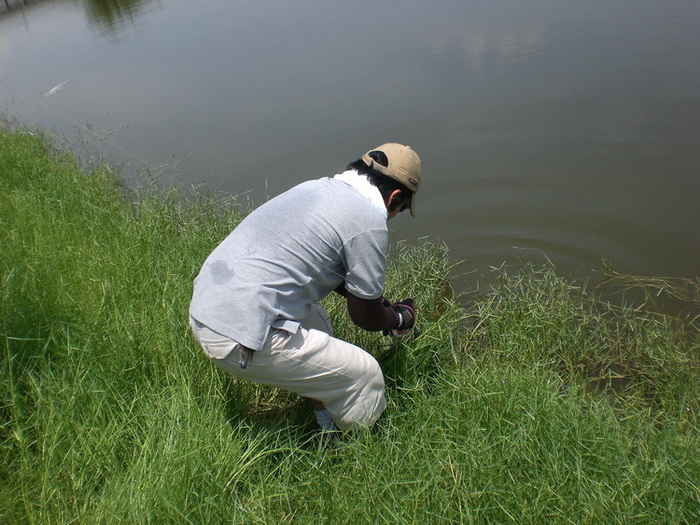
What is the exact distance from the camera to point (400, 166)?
2.48 m

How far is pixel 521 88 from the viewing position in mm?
7801

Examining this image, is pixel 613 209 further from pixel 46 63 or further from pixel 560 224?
pixel 46 63

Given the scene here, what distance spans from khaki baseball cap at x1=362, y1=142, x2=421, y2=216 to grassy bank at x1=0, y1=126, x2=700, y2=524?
37.6 inches

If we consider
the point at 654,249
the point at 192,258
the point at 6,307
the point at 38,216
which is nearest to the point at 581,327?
the point at 654,249

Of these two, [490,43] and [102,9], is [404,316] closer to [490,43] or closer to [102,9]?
[490,43]

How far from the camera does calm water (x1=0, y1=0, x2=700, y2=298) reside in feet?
18.0

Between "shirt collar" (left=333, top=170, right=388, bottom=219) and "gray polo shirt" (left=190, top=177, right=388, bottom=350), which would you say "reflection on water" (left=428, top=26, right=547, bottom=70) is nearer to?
"shirt collar" (left=333, top=170, right=388, bottom=219)

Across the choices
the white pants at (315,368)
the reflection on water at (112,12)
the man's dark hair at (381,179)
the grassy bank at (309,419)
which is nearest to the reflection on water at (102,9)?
the reflection on water at (112,12)

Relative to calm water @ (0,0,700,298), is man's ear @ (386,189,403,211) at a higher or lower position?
higher

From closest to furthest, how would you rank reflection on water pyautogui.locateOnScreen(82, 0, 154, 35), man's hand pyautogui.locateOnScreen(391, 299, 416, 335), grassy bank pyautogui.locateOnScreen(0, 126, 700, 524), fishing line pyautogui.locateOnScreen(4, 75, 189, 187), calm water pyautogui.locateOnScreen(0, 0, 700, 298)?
grassy bank pyautogui.locateOnScreen(0, 126, 700, 524), man's hand pyautogui.locateOnScreen(391, 299, 416, 335), calm water pyautogui.locateOnScreen(0, 0, 700, 298), fishing line pyautogui.locateOnScreen(4, 75, 189, 187), reflection on water pyautogui.locateOnScreen(82, 0, 154, 35)

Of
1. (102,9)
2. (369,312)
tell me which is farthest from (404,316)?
(102,9)

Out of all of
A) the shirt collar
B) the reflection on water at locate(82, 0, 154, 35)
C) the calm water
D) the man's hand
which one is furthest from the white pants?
the reflection on water at locate(82, 0, 154, 35)

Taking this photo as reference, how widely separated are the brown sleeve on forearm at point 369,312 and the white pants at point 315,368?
0.45 ft

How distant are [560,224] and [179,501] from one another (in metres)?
4.17
